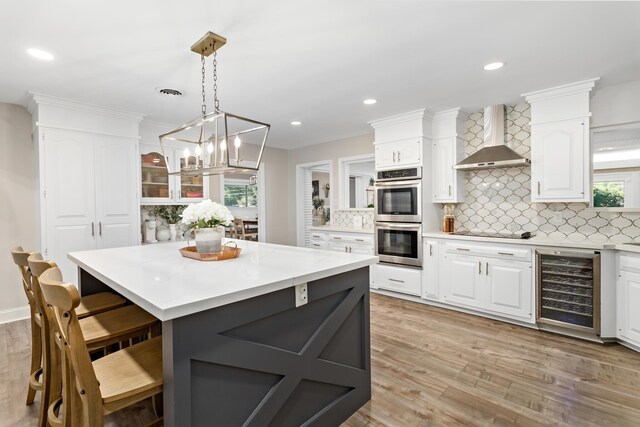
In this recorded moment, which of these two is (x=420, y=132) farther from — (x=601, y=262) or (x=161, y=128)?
(x=161, y=128)

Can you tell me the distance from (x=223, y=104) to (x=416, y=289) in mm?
3372

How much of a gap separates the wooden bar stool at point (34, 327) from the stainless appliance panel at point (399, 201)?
3.74 m

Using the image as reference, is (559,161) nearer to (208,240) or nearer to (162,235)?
(208,240)

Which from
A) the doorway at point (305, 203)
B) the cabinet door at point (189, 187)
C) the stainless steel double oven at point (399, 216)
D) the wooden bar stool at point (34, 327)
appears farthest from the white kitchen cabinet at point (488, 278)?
the wooden bar stool at point (34, 327)

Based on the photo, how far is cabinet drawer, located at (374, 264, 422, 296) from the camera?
Answer: 4258 mm

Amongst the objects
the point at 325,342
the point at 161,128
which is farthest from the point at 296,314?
the point at 161,128

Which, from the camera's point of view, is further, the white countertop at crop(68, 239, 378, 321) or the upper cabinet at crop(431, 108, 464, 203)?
the upper cabinet at crop(431, 108, 464, 203)

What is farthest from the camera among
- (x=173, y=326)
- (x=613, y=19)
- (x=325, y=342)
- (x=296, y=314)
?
(x=613, y=19)

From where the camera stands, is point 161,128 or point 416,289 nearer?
point 416,289

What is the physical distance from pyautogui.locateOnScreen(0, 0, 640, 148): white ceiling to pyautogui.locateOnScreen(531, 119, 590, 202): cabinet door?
0.48 metres

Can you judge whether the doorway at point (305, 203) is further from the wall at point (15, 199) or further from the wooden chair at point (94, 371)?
the wooden chair at point (94, 371)

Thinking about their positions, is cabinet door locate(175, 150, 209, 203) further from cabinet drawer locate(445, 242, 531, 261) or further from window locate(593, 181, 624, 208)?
window locate(593, 181, 624, 208)

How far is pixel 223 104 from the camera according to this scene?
3.86 m

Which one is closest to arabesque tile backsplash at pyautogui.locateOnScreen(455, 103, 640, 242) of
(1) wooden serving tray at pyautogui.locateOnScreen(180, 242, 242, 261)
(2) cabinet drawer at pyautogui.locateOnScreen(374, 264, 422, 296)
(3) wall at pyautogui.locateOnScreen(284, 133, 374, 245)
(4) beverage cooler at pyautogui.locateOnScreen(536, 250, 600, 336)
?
(4) beverage cooler at pyautogui.locateOnScreen(536, 250, 600, 336)
